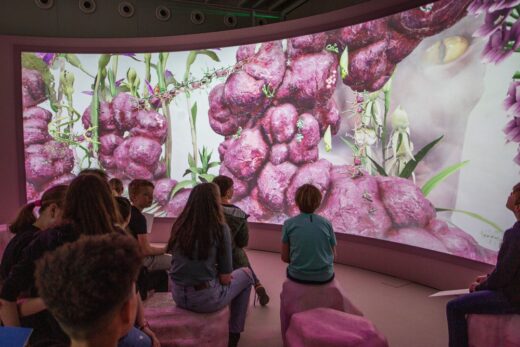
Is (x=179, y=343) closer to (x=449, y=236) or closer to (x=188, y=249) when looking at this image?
(x=188, y=249)

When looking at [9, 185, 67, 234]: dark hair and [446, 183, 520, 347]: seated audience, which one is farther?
[446, 183, 520, 347]: seated audience

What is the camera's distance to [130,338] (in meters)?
1.93

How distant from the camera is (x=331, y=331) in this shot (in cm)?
227

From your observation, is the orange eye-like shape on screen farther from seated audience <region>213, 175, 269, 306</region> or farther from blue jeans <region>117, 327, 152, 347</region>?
blue jeans <region>117, 327, 152, 347</region>

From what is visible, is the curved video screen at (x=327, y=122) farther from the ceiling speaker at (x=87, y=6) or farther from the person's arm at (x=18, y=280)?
the person's arm at (x=18, y=280)

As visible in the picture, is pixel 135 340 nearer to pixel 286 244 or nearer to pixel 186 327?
pixel 186 327

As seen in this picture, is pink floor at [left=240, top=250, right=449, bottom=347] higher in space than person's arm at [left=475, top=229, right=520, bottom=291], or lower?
lower

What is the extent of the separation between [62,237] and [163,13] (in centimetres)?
629

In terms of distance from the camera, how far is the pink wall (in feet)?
13.4

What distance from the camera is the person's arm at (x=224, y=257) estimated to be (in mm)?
2521

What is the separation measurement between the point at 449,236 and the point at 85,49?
18.1ft

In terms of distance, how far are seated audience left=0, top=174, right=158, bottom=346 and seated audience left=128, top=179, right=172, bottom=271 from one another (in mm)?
955

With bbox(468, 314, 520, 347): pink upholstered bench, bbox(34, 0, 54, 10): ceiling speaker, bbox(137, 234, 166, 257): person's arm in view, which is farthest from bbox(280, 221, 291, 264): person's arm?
bbox(34, 0, 54, 10): ceiling speaker

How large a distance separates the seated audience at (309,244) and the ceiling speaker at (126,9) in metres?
5.52
